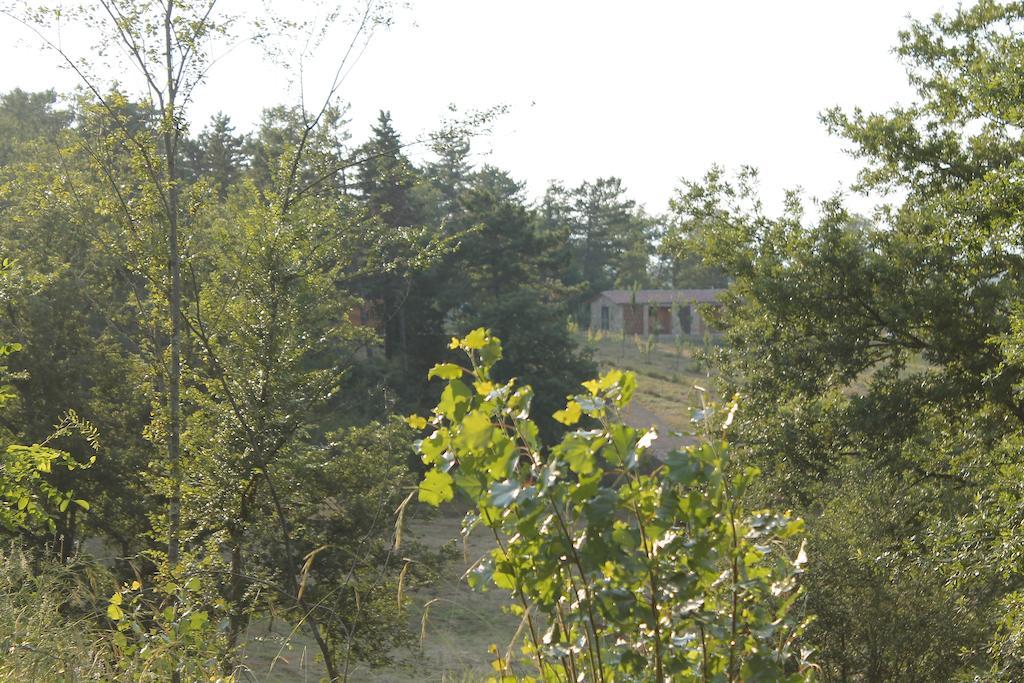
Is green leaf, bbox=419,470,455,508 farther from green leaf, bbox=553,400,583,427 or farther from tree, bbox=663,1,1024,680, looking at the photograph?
tree, bbox=663,1,1024,680

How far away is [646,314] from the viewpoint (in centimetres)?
6806

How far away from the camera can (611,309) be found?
68.8 metres

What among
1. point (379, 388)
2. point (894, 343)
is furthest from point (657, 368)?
point (379, 388)

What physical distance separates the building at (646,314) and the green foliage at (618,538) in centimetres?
6338

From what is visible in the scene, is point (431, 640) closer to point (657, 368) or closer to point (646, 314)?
point (657, 368)

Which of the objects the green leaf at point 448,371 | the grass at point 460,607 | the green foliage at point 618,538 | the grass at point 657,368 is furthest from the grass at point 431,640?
the grass at point 657,368

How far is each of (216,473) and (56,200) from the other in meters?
4.40

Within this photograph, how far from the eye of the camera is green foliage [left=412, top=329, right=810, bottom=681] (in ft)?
8.55

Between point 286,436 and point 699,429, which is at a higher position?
point 699,429

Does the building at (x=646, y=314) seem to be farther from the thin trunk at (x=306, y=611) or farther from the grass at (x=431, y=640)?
the thin trunk at (x=306, y=611)

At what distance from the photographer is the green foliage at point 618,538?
103 inches

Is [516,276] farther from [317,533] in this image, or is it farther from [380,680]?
[317,533]

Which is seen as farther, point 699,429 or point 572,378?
point 572,378

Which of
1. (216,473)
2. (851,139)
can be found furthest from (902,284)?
(216,473)
